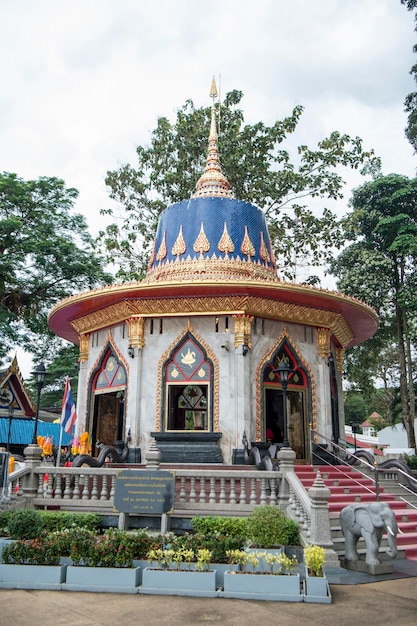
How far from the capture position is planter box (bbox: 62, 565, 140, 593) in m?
7.93

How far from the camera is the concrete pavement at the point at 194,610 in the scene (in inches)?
260

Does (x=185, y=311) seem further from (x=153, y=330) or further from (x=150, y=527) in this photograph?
(x=150, y=527)

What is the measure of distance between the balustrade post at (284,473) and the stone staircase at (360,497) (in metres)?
0.93

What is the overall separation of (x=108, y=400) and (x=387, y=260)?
1596cm

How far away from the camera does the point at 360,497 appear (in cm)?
1273

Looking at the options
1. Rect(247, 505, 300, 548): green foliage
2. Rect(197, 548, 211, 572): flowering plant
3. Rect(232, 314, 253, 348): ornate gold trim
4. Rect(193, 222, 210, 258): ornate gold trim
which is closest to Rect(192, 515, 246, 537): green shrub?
Rect(247, 505, 300, 548): green foliage

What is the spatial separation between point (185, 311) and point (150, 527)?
6022 mm

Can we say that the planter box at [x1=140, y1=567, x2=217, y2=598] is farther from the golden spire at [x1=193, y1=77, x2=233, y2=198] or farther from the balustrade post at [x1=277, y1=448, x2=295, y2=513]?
the golden spire at [x1=193, y1=77, x2=233, y2=198]

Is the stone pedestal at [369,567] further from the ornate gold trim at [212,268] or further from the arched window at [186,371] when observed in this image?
the ornate gold trim at [212,268]

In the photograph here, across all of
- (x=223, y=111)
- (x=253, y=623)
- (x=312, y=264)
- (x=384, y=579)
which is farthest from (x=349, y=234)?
(x=253, y=623)

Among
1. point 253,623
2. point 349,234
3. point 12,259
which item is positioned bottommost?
point 253,623

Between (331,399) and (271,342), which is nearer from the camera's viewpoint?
(271,342)

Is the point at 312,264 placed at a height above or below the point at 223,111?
below

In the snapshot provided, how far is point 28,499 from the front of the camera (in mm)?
12297
